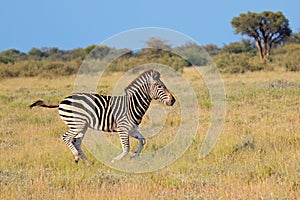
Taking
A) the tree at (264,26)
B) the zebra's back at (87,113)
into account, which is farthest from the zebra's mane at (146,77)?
the tree at (264,26)

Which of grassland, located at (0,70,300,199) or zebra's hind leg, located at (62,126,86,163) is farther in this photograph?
zebra's hind leg, located at (62,126,86,163)

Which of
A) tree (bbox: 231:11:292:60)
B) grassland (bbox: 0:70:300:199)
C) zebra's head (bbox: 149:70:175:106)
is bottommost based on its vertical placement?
grassland (bbox: 0:70:300:199)

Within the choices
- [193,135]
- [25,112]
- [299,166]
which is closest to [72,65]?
[25,112]

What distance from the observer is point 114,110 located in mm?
7355

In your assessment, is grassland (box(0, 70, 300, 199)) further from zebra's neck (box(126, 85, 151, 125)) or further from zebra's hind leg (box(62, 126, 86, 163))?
zebra's neck (box(126, 85, 151, 125))

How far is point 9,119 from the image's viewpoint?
481 inches

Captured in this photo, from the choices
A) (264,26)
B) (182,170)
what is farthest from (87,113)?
(264,26)

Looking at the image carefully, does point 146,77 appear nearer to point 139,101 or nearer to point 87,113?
point 139,101

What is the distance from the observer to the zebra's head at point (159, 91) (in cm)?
719

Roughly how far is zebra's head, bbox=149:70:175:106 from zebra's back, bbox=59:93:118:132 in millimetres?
710

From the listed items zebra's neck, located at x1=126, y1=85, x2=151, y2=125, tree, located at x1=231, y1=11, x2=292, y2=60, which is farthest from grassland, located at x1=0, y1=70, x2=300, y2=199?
tree, located at x1=231, y1=11, x2=292, y2=60

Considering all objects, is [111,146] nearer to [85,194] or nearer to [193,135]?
[193,135]

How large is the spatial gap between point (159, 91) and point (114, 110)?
784 millimetres

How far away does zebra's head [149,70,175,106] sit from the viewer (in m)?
7.19
